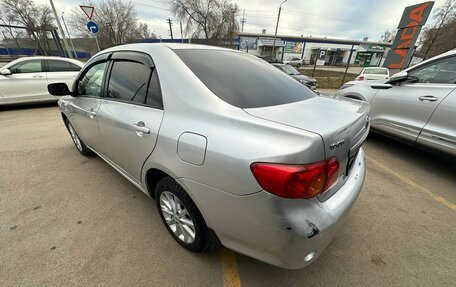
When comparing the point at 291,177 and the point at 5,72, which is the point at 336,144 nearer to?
the point at 291,177

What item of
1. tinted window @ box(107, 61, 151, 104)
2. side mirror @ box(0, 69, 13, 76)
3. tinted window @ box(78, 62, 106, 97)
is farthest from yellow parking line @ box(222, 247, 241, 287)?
side mirror @ box(0, 69, 13, 76)

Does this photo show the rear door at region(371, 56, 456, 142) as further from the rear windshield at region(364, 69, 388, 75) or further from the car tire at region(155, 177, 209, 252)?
the rear windshield at region(364, 69, 388, 75)

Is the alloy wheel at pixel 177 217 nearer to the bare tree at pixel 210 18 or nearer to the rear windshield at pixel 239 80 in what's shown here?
the rear windshield at pixel 239 80

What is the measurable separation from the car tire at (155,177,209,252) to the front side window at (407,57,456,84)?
151 inches

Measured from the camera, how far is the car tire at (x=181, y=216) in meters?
1.54

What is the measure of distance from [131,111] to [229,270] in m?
1.58

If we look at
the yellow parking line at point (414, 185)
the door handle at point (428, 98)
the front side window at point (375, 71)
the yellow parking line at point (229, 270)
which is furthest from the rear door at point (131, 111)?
the front side window at point (375, 71)

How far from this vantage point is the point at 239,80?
167 centimetres

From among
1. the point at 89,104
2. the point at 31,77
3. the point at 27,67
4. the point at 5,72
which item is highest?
the point at 89,104

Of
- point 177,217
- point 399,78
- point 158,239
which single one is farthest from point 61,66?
point 399,78

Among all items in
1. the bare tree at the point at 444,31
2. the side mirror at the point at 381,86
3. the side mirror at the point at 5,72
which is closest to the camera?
the side mirror at the point at 381,86

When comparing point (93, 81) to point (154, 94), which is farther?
point (93, 81)

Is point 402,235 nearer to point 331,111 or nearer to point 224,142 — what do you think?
point 331,111

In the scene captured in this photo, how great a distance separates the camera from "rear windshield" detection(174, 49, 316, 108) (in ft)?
4.79
